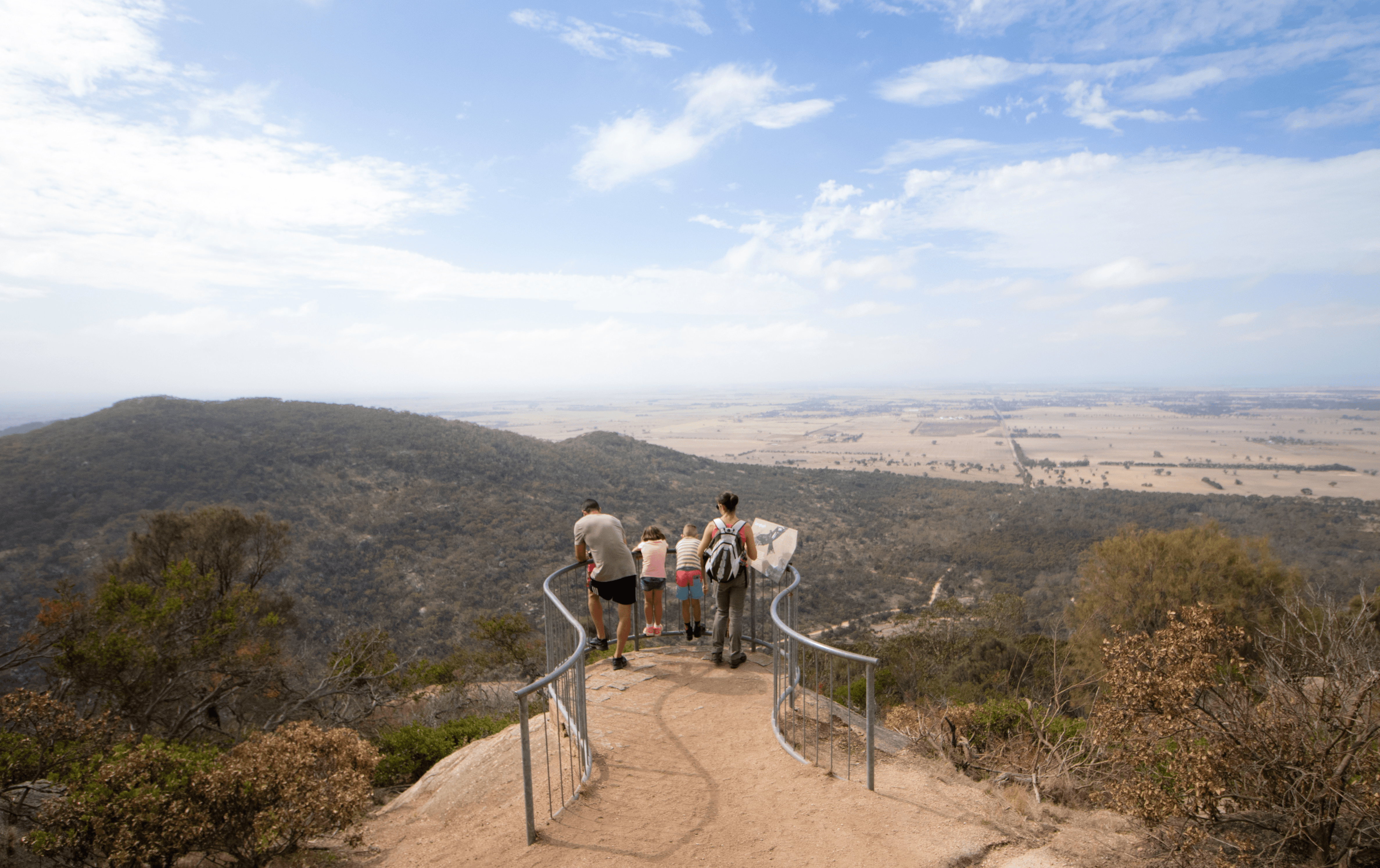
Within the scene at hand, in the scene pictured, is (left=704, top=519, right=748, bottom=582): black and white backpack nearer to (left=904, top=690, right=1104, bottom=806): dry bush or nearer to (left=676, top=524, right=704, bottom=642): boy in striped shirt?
(left=676, top=524, right=704, bottom=642): boy in striped shirt

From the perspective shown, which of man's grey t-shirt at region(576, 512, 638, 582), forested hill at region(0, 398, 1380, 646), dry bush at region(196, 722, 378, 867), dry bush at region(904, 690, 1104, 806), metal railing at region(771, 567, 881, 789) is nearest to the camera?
dry bush at region(196, 722, 378, 867)

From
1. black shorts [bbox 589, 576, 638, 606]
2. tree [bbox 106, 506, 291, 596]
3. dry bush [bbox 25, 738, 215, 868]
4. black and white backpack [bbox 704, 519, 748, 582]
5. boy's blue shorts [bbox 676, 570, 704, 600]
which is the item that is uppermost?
black and white backpack [bbox 704, 519, 748, 582]

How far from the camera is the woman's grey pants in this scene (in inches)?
254

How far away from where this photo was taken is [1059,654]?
18.4 m

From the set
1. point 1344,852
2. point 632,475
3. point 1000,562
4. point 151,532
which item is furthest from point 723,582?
point 632,475

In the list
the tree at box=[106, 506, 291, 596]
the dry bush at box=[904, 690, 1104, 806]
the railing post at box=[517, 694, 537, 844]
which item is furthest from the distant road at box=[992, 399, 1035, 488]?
the railing post at box=[517, 694, 537, 844]

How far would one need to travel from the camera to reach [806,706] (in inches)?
221

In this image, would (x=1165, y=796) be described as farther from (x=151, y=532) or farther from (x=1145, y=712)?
(x=151, y=532)

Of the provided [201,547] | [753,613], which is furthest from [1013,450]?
[201,547]

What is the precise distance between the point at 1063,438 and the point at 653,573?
406ft

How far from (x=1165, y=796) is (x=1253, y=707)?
0.96m

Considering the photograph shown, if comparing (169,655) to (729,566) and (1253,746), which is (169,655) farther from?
(1253,746)

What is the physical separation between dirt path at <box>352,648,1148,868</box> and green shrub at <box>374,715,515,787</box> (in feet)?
7.42

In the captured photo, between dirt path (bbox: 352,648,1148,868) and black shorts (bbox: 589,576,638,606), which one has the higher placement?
black shorts (bbox: 589,576,638,606)
